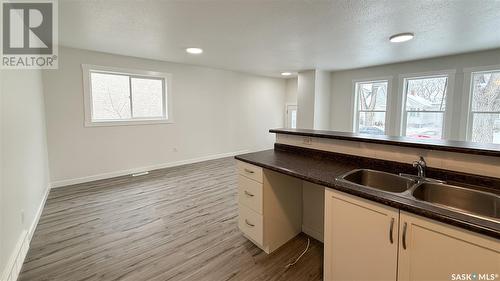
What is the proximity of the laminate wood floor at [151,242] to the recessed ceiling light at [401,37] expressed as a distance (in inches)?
114

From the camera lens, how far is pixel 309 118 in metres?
5.91

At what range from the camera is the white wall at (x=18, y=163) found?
1680mm

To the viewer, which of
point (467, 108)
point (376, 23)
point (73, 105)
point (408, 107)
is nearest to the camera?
point (376, 23)

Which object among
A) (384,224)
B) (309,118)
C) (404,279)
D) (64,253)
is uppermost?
(309,118)

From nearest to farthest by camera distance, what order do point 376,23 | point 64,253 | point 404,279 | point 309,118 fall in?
point 404,279 → point 64,253 → point 376,23 → point 309,118

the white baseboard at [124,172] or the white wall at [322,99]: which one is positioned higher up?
the white wall at [322,99]

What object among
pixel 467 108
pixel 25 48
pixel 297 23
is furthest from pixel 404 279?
pixel 467 108

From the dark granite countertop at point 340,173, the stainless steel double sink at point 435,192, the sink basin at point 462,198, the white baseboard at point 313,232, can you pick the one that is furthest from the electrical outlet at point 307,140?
the sink basin at point 462,198

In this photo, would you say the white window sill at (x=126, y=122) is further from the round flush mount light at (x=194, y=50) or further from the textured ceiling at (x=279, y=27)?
the round flush mount light at (x=194, y=50)

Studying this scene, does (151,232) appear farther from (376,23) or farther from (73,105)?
(376,23)

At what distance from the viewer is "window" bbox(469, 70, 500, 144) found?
3928 millimetres

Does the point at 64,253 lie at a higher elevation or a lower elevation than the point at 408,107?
lower

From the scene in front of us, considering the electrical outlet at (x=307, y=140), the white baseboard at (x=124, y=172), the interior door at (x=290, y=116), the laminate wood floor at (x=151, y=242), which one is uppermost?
the interior door at (x=290, y=116)

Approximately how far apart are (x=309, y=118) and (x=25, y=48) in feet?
17.5
